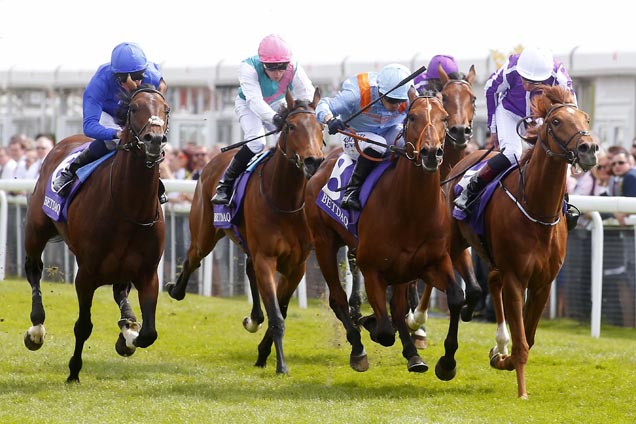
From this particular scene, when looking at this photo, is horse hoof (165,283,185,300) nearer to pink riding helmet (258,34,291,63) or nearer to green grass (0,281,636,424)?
green grass (0,281,636,424)

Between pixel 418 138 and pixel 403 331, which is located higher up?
pixel 418 138

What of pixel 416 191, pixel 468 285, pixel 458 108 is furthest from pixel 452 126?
pixel 468 285

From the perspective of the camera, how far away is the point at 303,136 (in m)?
7.76

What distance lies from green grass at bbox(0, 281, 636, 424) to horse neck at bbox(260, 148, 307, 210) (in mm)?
1180

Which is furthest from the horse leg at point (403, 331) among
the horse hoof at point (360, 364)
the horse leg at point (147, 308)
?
the horse leg at point (147, 308)

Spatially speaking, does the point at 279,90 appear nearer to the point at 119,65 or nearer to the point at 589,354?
the point at 119,65

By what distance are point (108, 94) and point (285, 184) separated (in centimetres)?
135

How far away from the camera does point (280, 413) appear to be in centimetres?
661

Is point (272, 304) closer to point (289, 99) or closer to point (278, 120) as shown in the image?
point (278, 120)

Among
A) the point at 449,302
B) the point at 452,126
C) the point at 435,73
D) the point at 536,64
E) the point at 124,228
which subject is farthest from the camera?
the point at 435,73

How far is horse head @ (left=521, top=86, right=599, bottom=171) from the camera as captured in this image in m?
6.78

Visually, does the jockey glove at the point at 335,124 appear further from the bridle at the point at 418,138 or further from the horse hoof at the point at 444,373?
the horse hoof at the point at 444,373

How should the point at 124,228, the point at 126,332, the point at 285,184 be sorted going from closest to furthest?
the point at 124,228 < the point at 126,332 < the point at 285,184

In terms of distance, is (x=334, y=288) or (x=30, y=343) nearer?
(x=30, y=343)
